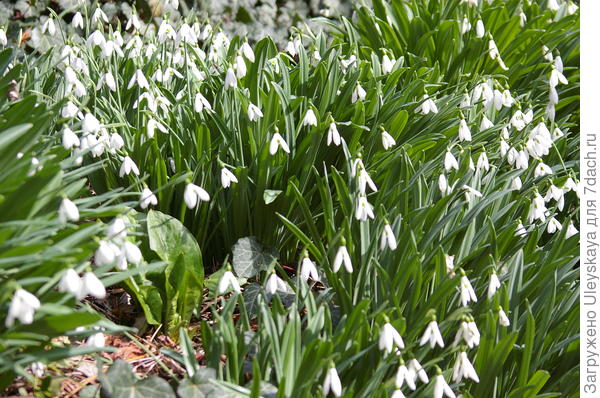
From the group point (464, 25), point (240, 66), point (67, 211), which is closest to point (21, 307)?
point (67, 211)

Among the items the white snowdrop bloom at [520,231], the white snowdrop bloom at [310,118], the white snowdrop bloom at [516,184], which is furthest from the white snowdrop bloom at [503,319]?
the white snowdrop bloom at [310,118]

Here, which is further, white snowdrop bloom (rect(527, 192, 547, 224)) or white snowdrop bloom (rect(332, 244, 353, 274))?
white snowdrop bloom (rect(527, 192, 547, 224))

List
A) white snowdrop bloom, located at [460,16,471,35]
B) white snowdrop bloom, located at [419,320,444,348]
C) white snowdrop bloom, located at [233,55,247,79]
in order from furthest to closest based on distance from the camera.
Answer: white snowdrop bloom, located at [460,16,471,35]
white snowdrop bloom, located at [233,55,247,79]
white snowdrop bloom, located at [419,320,444,348]

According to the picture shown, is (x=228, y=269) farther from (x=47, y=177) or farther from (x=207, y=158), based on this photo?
(x=207, y=158)

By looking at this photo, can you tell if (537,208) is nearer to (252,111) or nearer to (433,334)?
(433,334)

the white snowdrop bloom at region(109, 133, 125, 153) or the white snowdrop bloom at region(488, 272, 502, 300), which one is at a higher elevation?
the white snowdrop bloom at region(109, 133, 125, 153)

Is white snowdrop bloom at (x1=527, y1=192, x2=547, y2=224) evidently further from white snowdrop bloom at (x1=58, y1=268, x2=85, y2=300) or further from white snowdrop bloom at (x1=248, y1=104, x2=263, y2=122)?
white snowdrop bloom at (x1=58, y1=268, x2=85, y2=300)

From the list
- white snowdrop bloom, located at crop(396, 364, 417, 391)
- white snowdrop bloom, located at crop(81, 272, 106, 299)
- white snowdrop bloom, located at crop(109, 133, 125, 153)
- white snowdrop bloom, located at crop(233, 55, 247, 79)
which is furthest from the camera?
white snowdrop bloom, located at crop(233, 55, 247, 79)

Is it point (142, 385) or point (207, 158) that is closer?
point (142, 385)

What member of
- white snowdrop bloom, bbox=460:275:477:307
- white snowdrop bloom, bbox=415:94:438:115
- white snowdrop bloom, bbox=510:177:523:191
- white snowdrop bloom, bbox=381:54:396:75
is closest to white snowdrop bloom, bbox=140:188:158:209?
white snowdrop bloom, bbox=460:275:477:307

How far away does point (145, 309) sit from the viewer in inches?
95.5
